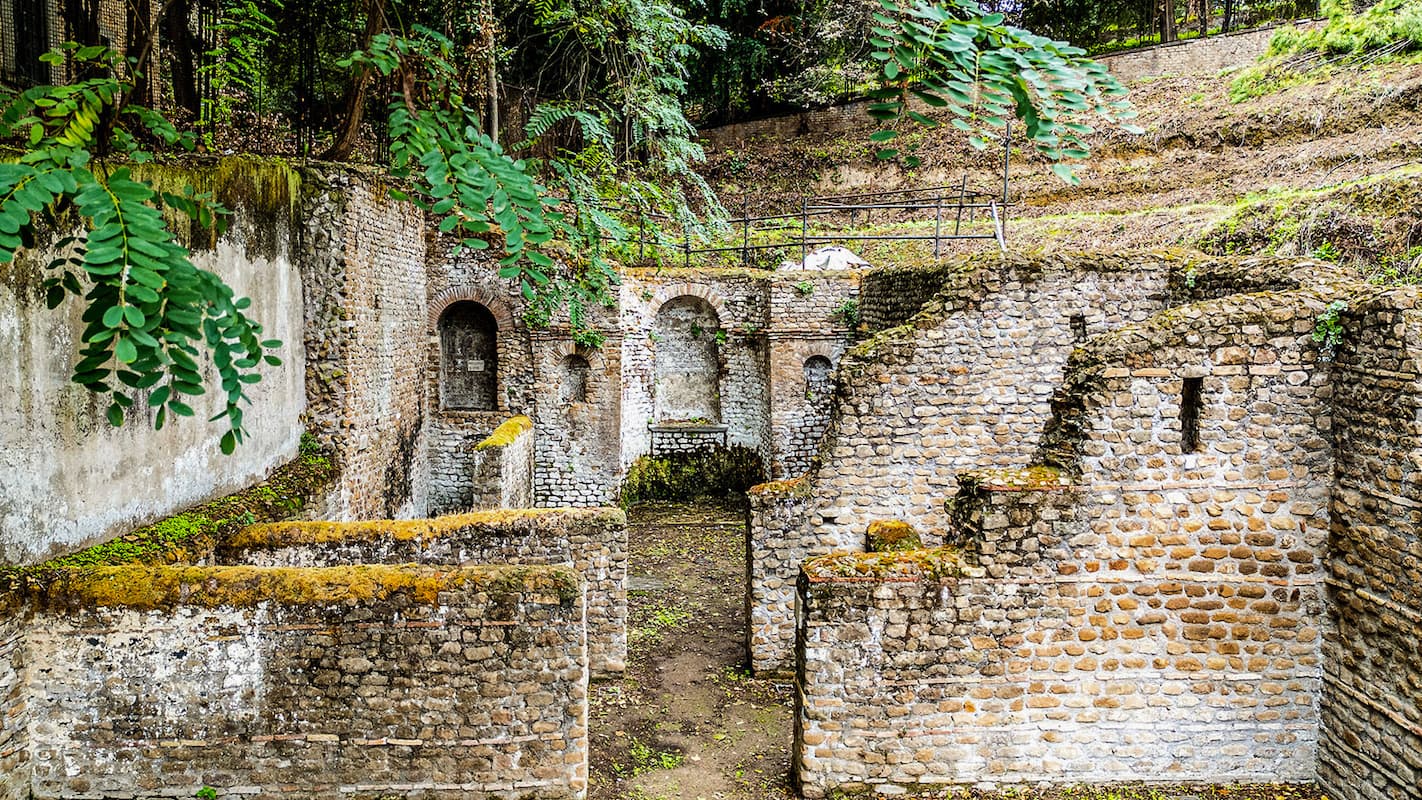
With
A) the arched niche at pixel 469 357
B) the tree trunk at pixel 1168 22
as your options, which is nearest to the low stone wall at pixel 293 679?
the arched niche at pixel 469 357

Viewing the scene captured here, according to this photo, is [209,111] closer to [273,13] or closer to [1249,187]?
[273,13]

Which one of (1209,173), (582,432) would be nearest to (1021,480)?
(582,432)

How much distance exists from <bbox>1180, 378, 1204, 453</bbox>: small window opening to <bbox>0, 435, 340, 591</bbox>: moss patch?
23.1ft

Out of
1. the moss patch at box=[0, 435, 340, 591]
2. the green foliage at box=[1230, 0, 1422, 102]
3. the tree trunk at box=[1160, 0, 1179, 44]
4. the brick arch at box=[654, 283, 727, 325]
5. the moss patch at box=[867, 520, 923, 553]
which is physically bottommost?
the moss patch at box=[867, 520, 923, 553]

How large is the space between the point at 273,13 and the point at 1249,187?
17.3 metres

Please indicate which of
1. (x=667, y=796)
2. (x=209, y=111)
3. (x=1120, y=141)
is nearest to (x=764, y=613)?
(x=667, y=796)

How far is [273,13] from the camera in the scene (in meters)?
12.2

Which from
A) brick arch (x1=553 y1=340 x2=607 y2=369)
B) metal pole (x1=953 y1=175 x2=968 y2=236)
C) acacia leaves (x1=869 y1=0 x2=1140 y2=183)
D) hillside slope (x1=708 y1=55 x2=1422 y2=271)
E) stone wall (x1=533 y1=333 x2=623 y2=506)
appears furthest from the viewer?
metal pole (x1=953 y1=175 x2=968 y2=236)

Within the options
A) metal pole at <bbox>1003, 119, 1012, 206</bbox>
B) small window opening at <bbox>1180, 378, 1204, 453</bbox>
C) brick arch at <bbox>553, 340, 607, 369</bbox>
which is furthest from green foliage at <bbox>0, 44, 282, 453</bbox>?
brick arch at <bbox>553, 340, 607, 369</bbox>

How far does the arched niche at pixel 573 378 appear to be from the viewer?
14.6 m

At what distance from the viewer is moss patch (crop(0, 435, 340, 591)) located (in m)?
5.49

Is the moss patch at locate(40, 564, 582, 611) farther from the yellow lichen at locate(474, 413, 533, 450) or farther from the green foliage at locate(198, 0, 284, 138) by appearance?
the green foliage at locate(198, 0, 284, 138)

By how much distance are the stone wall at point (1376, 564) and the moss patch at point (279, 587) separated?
15.8 feet

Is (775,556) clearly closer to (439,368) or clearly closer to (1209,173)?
(439,368)
